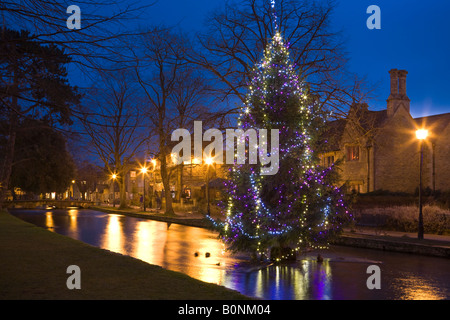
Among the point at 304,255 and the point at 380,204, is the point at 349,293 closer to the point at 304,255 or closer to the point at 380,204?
the point at 304,255

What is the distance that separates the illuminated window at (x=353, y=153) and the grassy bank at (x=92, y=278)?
3047 centimetres

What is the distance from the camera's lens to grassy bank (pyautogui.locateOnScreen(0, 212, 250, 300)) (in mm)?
7934

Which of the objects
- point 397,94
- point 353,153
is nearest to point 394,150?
point 353,153

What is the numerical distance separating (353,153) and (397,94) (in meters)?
6.11

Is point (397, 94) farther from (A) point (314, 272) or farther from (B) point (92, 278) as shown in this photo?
(B) point (92, 278)

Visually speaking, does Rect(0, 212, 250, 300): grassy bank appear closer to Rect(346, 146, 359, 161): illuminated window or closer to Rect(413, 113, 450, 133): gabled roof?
Rect(413, 113, 450, 133): gabled roof

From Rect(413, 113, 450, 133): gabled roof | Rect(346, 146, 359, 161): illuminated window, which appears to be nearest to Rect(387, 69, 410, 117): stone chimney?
Rect(413, 113, 450, 133): gabled roof

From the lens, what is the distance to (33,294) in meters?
7.74

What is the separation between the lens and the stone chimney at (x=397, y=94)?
126 ft

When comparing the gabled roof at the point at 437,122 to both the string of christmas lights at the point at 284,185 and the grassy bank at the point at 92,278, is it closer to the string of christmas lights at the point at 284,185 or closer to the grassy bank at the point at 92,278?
the string of christmas lights at the point at 284,185

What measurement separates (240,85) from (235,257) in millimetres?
13446

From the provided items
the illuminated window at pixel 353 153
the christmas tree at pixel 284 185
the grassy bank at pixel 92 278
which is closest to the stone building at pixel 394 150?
the illuminated window at pixel 353 153

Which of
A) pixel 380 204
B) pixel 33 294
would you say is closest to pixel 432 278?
pixel 33 294

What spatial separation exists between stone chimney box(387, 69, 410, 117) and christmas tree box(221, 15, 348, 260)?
2672cm
